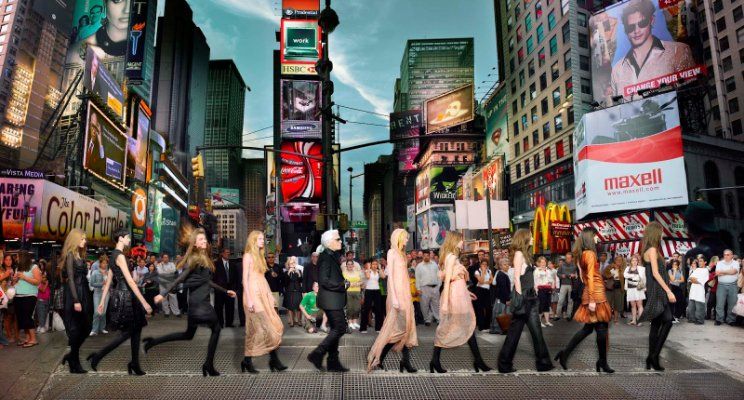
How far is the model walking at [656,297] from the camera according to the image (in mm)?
5992

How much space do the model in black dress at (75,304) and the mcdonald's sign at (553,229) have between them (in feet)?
107

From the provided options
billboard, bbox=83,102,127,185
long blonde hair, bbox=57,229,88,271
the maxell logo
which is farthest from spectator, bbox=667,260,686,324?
billboard, bbox=83,102,127,185

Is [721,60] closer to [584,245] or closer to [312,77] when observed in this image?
[312,77]

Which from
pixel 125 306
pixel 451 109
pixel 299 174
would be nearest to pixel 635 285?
pixel 125 306

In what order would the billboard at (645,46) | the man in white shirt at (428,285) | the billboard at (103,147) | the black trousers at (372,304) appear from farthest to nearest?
1. the billboard at (103,147)
2. the billboard at (645,46)
3. the man in white shirt at (428,285)
4. the black trousers at (372,304)

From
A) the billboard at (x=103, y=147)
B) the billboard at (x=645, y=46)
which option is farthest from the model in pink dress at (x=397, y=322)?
the billboard at (x=103, y=147)

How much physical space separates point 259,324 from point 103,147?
1548 inches

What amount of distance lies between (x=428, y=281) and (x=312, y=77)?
52759mm

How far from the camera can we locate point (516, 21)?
59.8 meters

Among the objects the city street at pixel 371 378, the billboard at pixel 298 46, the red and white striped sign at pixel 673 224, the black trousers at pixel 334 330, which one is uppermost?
the billboard at pixel 298 46

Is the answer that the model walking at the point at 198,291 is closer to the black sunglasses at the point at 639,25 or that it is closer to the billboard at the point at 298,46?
the black sunglasses at the point at 639,25

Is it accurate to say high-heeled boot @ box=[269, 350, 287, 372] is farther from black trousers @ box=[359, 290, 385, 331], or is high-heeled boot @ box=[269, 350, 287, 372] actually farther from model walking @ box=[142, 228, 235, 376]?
black trousers @ box=[359, 290, 385, 331]

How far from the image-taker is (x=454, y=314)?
20.2 ft

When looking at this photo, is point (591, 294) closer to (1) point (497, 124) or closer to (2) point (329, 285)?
(2) point (329, 285)
